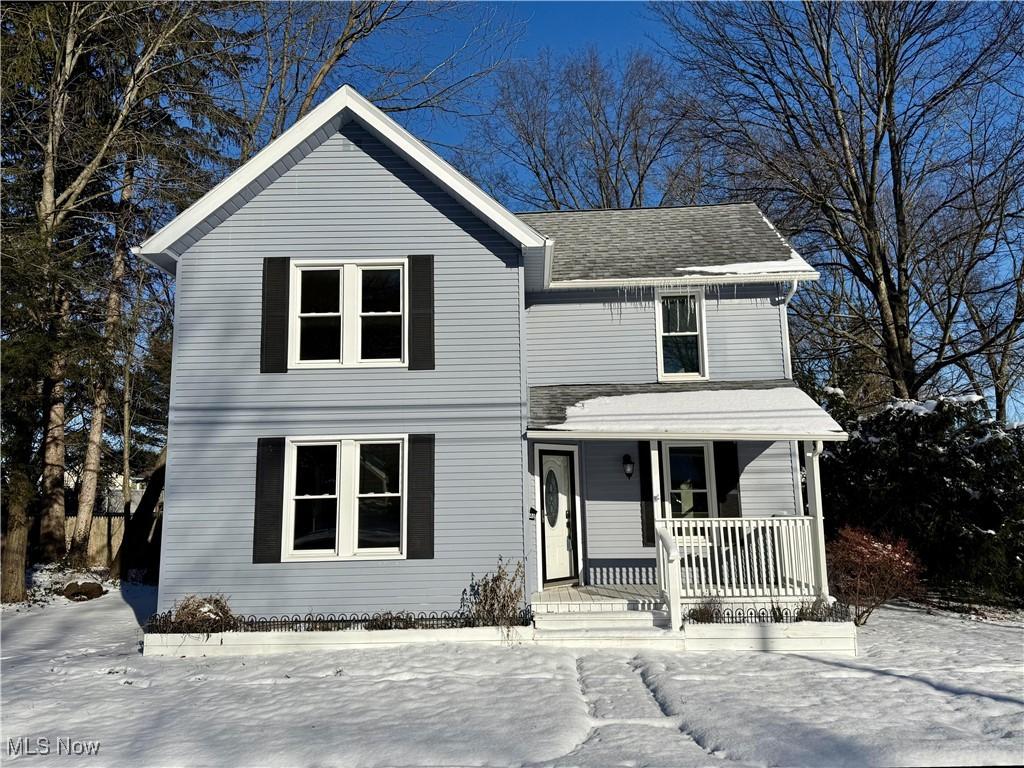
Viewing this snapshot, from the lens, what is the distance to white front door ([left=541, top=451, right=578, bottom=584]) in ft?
36.3

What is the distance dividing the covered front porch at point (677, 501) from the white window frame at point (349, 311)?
7.68 feet

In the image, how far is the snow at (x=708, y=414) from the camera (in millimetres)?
9648

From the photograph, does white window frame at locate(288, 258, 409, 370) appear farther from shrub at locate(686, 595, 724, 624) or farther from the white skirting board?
shrub at locate(686, 595, 724, 624)

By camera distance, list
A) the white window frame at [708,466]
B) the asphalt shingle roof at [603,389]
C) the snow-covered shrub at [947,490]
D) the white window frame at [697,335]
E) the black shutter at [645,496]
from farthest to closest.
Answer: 1. the white window frame at [697,335]
2. the snow-covered shrub at [947,490]
3. the black shutter at [645,496]
4. the white window frame at [708,466]
5. the asphalt shingle roof at [603,389]

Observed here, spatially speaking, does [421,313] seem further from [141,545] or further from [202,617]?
[141,545]

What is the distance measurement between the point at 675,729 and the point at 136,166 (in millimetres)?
16222

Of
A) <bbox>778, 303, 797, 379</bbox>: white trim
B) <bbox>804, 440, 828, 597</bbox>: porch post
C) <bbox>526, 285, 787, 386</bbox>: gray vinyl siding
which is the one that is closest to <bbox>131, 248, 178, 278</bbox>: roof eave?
<bbox>526, 285, 787, 386</bbox>: gray vinyl siding

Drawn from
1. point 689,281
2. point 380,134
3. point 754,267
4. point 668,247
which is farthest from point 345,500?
point 754,267

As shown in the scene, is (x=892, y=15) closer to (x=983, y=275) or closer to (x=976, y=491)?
(x=983, y=275)

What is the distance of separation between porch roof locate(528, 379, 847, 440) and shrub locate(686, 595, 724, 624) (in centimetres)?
218

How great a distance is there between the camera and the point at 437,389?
9805 millimetres

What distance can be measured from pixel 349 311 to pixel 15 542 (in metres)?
7.32

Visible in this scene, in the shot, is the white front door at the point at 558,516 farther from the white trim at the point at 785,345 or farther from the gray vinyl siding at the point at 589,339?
the white trim at the point at 785,345

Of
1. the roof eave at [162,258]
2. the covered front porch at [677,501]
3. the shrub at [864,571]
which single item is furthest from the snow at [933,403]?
the roof eave at [162,258]
